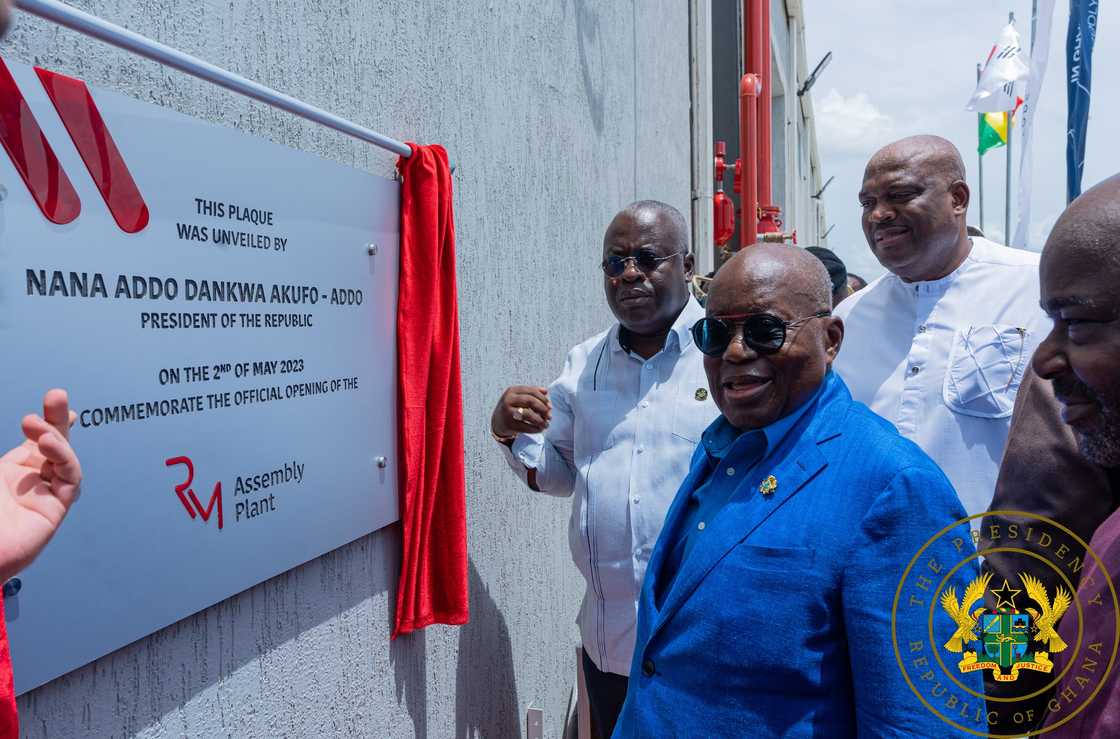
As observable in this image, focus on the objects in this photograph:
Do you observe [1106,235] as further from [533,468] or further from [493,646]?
[493,646]

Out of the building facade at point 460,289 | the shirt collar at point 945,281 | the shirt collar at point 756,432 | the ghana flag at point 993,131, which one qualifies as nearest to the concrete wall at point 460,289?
the building facade at point 460,289

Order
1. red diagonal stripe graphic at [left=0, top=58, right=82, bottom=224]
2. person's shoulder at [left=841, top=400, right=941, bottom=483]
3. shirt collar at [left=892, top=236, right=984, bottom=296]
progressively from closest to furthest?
1. red diagonal stripe graphic at [left=0, top=58, right=82, bottom=224]
2. person's shoulder at [left=841, top=400, right=941, bottom=483]
3. shirt collar at [left=892, top=236, right=984, bottom=296]

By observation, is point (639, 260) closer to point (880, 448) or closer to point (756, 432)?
point (756, 432)

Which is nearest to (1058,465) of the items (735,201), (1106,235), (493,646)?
(1106,235)

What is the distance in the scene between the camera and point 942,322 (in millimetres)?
2492

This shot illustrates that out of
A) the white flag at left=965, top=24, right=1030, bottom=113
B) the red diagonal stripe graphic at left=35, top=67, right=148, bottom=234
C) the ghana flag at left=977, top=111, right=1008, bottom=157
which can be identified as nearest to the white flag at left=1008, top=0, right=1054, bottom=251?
the white flag at left=965, top=24, right=1030, bottom=113

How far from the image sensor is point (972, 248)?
2.59m

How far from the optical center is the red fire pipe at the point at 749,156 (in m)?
8.14

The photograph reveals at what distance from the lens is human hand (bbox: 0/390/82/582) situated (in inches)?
35.9

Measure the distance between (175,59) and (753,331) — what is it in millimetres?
1125

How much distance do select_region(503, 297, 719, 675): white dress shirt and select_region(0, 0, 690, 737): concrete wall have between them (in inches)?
15.6

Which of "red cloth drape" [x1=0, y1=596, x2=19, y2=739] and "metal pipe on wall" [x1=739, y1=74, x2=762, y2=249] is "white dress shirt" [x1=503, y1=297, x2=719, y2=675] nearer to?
"red cloth drape" [x1=0, y1=596, x2=19, y2=739]

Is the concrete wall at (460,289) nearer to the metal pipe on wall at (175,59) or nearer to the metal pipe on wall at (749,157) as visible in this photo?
the metal pipe on wall at (175,59)

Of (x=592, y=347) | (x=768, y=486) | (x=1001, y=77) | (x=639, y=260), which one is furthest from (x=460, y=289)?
(x=1001, y=77)
